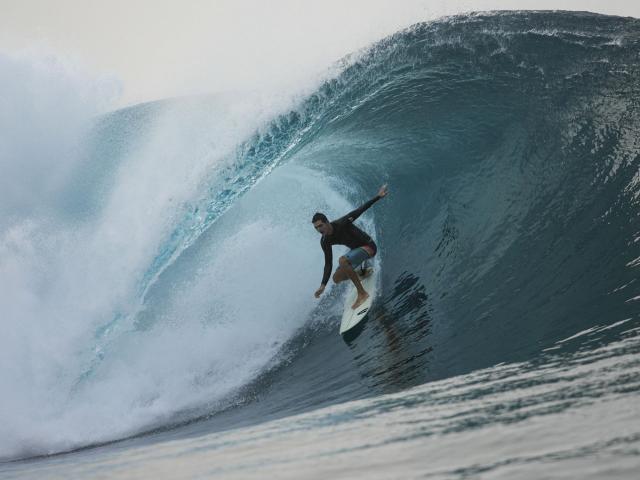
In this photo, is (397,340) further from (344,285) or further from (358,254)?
(344,285)

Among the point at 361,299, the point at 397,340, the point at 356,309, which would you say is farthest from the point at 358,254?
the point at 397,340

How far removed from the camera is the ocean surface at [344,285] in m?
3.53

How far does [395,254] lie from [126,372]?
3.63m

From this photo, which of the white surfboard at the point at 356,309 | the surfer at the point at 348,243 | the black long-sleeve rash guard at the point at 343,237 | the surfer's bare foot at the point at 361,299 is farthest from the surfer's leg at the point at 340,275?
the white surfboard at the point at 356,309

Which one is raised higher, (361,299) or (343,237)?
(343,237)

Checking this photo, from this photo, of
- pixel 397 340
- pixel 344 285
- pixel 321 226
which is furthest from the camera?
pixel 344 285

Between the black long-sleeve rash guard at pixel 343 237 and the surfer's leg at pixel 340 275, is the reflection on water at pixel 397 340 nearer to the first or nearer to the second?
the surfer's leg at pixel 340 275

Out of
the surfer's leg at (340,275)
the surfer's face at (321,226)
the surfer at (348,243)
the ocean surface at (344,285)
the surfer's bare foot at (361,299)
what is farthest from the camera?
the surfer's bare foot at (361,299)

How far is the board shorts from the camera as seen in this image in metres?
7.30

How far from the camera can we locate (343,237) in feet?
23.8

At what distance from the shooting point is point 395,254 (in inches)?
332

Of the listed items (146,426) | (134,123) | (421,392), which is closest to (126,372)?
(146,426)

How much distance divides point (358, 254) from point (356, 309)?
0.66 meters

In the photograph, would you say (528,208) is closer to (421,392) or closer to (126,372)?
(421,392)
